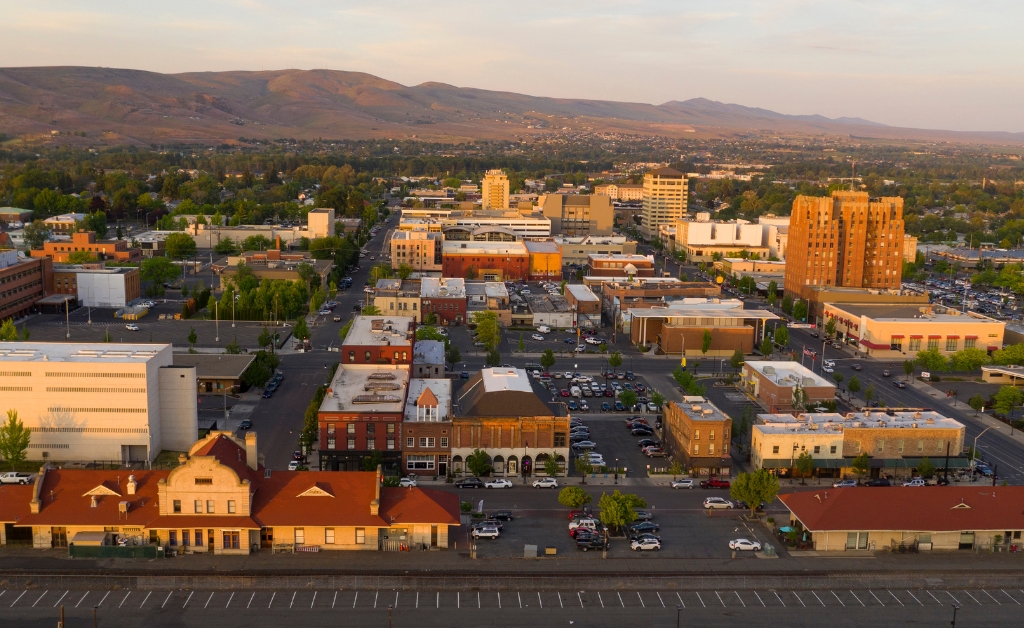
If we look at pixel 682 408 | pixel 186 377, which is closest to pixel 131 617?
pixel 186 377

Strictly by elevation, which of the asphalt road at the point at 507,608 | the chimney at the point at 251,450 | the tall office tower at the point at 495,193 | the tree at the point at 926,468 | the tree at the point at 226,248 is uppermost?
the tall office tower at the point at 495,193

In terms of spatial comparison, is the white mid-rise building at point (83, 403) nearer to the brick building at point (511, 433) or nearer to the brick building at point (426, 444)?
the brick building at point (426, 444)

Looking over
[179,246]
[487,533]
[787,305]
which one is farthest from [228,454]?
[179,246]

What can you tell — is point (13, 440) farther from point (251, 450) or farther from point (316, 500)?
point (316, 500)

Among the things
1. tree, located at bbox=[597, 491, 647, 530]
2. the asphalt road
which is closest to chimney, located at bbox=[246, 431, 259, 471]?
the asphalt road

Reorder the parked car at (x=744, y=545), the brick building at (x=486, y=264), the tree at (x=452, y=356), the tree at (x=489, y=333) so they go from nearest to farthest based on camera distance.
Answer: the parked car at (x=744, y=545) → the tree at (x=452, y=356) → the tree at (x=489, y=333) → the brick building at (x=486, y=264)

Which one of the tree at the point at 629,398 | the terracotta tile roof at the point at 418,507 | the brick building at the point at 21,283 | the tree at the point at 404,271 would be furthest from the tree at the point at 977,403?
the brick building at the point at 21,283

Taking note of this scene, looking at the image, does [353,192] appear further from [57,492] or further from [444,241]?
[57,492]
